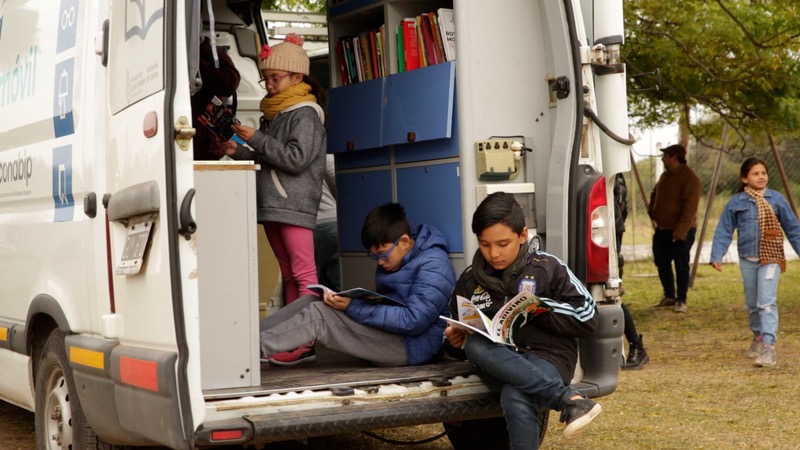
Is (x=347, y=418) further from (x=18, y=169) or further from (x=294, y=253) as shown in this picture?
(x=18, y=169)

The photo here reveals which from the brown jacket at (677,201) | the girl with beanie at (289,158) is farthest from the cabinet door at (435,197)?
the brown jacket at (677,201)

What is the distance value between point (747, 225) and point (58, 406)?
19.2 ft

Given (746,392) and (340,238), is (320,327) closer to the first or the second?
(340,238)

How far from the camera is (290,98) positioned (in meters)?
6.13

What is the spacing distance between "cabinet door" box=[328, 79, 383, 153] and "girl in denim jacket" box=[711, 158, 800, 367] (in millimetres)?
3585

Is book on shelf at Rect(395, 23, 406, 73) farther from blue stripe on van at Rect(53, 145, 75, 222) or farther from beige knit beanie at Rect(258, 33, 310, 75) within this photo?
blue stripe on van at Rect(53, 145, 75, 222)

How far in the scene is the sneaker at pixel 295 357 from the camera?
5.74 m

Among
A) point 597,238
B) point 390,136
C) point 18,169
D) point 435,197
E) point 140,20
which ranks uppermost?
point 140,20

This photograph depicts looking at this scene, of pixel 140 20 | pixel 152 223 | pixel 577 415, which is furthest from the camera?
pixel 577 415

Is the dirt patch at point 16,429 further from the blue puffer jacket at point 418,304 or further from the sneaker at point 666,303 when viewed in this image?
the sneaker at point 666,303

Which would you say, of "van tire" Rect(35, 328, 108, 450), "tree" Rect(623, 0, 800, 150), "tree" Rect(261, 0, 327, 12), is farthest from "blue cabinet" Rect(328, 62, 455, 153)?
"tree" Rect(623, 0, 800, 150)

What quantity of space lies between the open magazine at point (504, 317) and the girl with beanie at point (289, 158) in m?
1.18

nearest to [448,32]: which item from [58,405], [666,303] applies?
[58,405]

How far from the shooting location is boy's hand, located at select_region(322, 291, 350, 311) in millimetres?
5535
